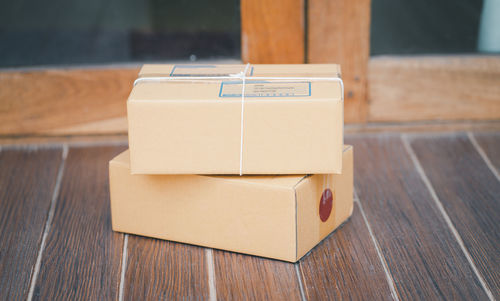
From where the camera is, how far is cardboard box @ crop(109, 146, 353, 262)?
994 mm

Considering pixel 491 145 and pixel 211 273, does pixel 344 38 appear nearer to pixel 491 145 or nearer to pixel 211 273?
pixel 491 145

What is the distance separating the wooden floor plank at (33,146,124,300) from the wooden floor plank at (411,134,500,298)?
2.15ft

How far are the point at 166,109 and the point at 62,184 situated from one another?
0.52 meters

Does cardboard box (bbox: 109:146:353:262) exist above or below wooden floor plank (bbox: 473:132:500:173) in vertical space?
above

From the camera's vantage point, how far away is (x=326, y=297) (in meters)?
0.93

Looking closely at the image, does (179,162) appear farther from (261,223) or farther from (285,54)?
(285,54)

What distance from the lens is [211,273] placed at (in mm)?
1001

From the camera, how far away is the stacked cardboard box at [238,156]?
96cm

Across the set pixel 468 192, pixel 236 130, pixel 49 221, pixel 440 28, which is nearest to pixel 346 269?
pixel 236 130

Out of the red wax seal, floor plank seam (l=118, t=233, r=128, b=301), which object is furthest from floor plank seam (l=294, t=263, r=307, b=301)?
floor plank seam (l=118, t=233, r=128, b=301)

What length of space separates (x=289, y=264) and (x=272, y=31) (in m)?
0.70

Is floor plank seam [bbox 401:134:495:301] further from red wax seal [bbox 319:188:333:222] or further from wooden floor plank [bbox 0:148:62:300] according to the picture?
wooden floor plank [bbox 0:148:62:300]

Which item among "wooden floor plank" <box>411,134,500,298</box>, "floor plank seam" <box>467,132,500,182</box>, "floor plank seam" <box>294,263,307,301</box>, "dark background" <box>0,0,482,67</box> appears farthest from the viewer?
"dark background" <box>0,0,482,67</box>

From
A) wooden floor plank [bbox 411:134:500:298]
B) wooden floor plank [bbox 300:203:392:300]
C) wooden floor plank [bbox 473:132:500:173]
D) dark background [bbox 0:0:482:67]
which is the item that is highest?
dark background [bbox 0:0:482:67]
